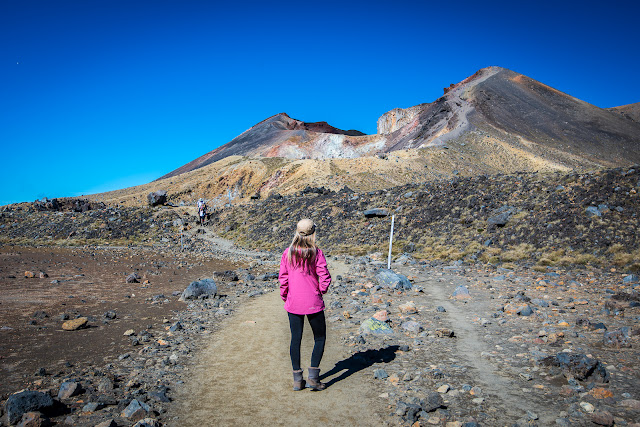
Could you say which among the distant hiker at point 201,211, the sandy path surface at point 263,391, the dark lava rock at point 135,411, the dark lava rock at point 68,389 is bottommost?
the sandy path surface at point 263,391

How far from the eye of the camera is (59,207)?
46.4m

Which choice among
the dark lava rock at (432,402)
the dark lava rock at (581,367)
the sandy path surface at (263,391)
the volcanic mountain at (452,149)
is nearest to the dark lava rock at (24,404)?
the sandy path surface at (263,391)

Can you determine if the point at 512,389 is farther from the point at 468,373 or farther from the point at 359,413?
the point at 359,413

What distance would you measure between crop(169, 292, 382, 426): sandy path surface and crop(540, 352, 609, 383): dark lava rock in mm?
2594

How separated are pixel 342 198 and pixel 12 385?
25403 mm

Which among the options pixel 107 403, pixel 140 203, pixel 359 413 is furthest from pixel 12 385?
pixel 140 203

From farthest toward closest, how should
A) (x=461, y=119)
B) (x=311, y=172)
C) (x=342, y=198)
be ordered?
1. (x=461, y=119)
2. (x=311, y=172)
3. (x=342, y=198)

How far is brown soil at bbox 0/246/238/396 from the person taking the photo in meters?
5.88

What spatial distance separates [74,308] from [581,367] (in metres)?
10.5

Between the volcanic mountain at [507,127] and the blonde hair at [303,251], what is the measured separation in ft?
182

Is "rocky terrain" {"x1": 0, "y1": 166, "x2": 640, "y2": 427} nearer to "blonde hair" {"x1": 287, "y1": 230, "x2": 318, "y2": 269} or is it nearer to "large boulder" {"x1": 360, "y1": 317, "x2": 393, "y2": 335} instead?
"large boulder" {"x1": 360, "y1": 317, "x2": 393, "y2": 335}

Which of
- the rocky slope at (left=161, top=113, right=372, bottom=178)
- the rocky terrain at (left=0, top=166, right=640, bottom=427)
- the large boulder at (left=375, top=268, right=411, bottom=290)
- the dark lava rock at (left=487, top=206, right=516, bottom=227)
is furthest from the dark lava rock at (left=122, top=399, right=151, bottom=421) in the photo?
the rocky slope at (left=161, top=113, right=372, bottom=178)

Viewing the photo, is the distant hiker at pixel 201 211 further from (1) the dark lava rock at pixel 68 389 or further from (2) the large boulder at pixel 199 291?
(1) the dark lava rock at pixel 68 389

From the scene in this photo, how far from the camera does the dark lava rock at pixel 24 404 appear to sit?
12.8 feet
